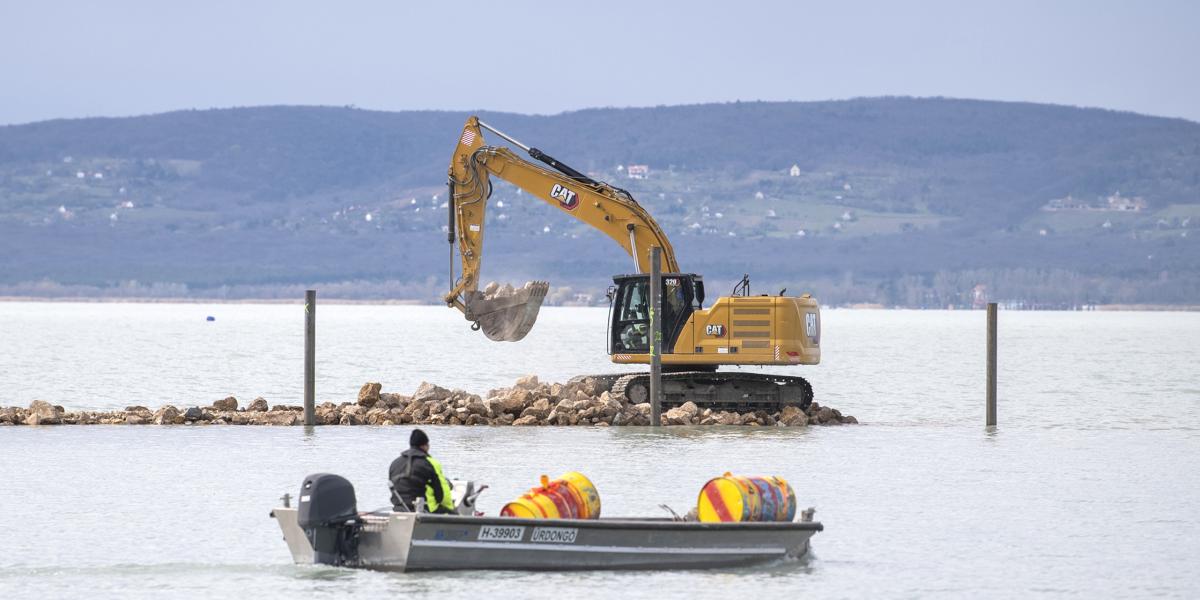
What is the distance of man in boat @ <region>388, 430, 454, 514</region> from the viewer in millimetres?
18484

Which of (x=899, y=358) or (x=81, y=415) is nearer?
(x=81, y=415)

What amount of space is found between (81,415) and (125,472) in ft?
28.4

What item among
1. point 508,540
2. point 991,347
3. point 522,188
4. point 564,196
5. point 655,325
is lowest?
point 508,540

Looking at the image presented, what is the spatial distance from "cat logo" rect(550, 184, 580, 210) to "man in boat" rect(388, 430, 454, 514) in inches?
700

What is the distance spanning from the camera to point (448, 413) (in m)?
35.6

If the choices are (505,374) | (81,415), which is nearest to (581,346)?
(505,374)

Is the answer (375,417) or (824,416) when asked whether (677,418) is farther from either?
(375,417)

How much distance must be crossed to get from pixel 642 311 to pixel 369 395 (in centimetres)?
535

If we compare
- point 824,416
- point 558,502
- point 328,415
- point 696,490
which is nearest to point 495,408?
point 328,415

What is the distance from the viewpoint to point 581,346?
106 metres

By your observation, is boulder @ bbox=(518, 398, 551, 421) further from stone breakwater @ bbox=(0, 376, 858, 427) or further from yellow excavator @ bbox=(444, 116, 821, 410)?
yellow excavator @ bbox=(444, 116, 821, 410)

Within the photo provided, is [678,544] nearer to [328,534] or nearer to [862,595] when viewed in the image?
[862,595]

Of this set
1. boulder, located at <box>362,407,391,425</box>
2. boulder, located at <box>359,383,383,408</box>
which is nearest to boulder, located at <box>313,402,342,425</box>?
boulder, located at <box>362,407,391,425</box>

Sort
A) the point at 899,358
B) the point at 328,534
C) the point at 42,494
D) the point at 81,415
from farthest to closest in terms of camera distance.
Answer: the point at 899,358, the point at 81,415, the point at 42,494, the point at 328,534
